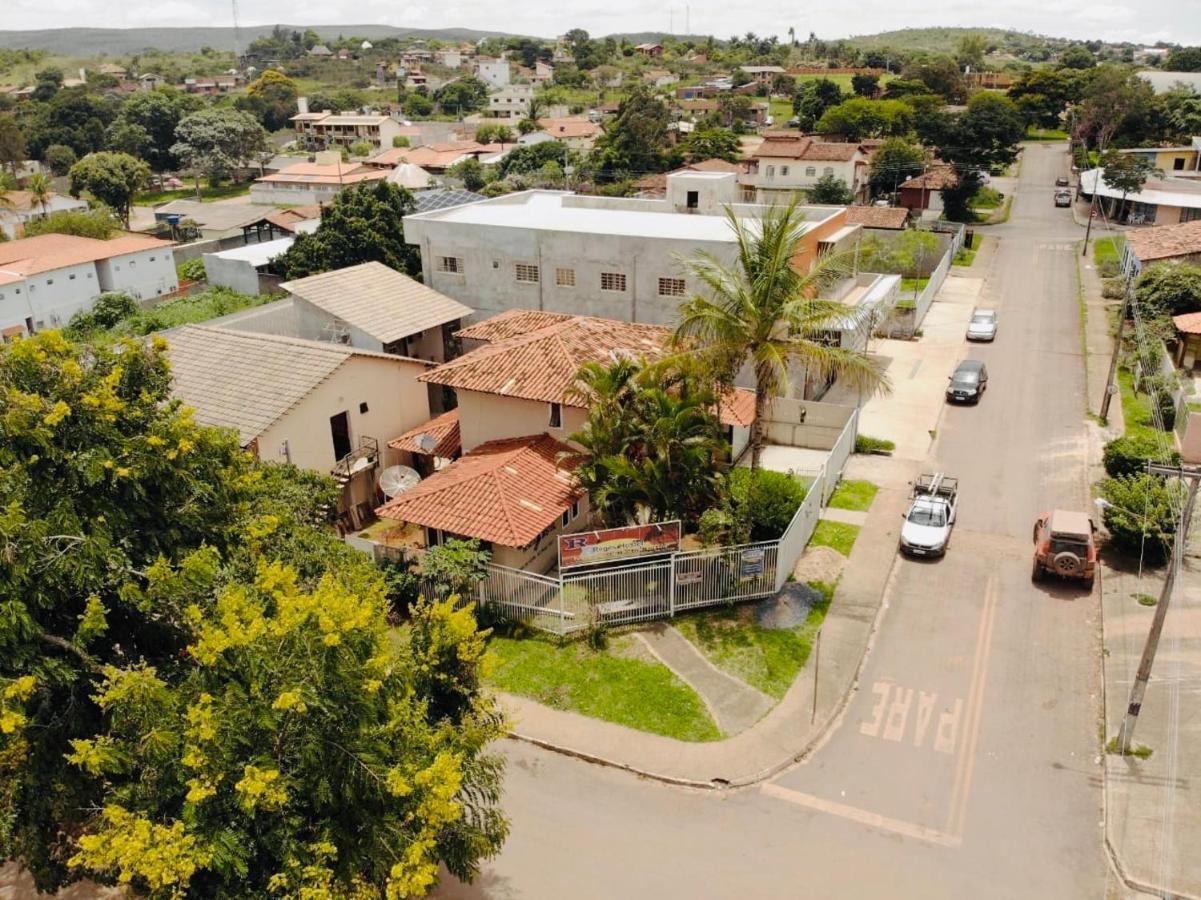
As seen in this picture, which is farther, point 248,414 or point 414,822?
point 248,414

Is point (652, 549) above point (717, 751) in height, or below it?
above

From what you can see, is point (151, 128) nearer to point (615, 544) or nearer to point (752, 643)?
point (615, 544)

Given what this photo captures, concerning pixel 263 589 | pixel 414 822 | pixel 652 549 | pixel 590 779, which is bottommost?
pixel 590 779

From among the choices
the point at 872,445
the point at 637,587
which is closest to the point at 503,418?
the point at 637,587

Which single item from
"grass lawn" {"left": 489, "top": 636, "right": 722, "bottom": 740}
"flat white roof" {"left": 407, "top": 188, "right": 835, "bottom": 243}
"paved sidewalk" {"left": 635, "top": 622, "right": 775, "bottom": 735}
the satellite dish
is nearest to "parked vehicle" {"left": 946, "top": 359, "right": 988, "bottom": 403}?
"flat white roof" {"left": 407, "top": 188, "right": 835, "bottom": 243}

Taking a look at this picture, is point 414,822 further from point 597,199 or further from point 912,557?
point 597,199

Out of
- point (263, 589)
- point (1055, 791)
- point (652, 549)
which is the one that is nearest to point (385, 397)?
point (652, 549)

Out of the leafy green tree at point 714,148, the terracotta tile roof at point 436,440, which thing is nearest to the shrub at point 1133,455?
the terracotta tile roof at point 436,440

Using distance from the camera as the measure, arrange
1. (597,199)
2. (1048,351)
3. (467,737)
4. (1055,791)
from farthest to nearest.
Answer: (597,199) → (1048,351) → (1055,791) → (467,737)

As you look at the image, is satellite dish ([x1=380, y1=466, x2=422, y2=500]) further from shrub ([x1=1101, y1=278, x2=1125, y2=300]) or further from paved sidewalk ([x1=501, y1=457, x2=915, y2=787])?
shrub ([x1=1101, y1=278, x2=1125, y2=300])
